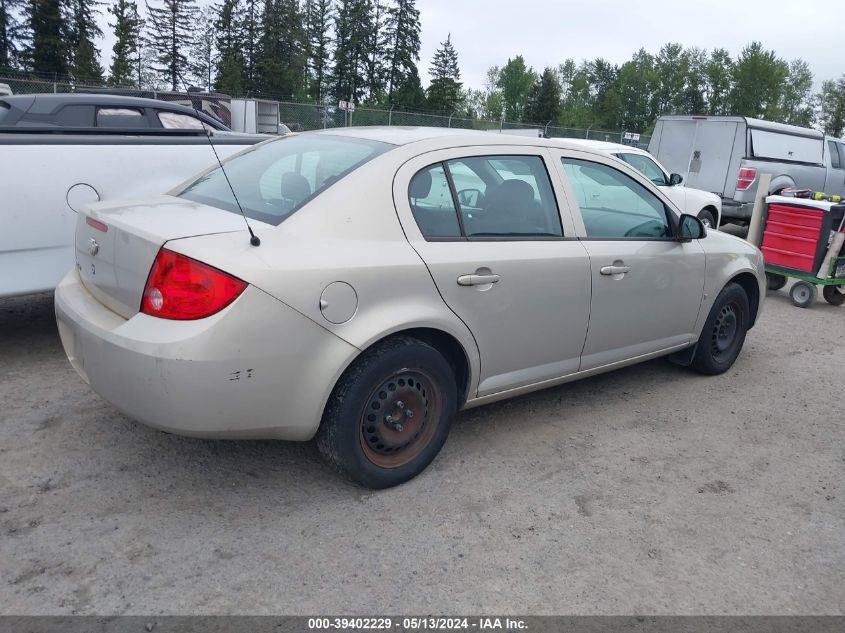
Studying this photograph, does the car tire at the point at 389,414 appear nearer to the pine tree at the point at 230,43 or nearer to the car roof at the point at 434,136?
the car roof at the point at 434,136

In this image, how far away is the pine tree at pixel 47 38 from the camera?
52.8 metres

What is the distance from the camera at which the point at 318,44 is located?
236ft

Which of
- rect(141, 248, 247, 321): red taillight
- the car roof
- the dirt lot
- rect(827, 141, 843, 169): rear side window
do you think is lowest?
the dirt lot

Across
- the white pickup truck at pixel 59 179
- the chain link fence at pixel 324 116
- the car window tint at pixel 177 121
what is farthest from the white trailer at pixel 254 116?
the white pickup truck at pixel 59 179

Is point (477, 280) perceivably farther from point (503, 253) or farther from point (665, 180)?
point (665, 180)

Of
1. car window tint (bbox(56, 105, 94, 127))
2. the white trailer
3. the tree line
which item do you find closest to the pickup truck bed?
car window tint (bbox(56, 105, 94, 127))

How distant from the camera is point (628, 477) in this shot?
364 cm

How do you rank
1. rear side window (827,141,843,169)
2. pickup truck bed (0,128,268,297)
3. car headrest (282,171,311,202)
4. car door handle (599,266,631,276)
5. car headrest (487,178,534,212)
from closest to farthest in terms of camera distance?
car headrest (282,171,311,202) < car headrest (487,178,534,212) < car door handle (599,266,631,276) < pickup truck bed (0,128,268,297) < rear side window (827,141,843,169)

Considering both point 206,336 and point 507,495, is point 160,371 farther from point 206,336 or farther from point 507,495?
point 507,495

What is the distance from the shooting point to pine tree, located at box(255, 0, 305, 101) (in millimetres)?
62875

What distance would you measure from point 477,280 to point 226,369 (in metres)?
1.27

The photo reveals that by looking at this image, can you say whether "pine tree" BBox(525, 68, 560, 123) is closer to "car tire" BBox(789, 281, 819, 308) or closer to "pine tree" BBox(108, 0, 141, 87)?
"pine tree" BBox(108, 0, 141, 87)

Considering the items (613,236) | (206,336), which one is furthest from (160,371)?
(613,236)

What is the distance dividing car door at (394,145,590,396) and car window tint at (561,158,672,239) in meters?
0.21
